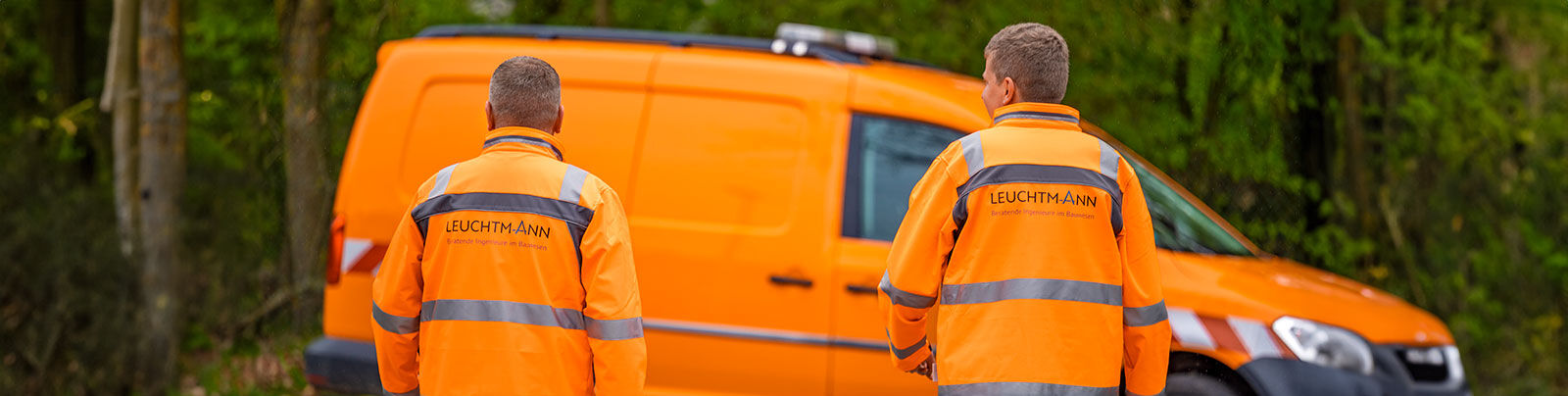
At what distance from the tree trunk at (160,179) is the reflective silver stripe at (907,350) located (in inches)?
190

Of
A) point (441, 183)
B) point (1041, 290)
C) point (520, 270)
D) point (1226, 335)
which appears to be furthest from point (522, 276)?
point (1226, 335)

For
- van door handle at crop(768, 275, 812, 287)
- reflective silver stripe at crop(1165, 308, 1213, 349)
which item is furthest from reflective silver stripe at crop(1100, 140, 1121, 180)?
van door handle at crop(768, 275, 812, 287)

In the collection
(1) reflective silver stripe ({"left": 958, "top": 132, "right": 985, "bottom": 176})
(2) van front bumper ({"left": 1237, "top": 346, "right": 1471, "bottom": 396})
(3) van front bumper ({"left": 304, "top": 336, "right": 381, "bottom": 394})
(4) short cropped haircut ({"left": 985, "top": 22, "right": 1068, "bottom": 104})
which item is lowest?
(3) van front bumper ({"left": 304, "top": 336, "right": 381, "bottom": 394})

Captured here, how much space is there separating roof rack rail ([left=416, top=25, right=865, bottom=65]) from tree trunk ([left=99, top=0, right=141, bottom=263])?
2.77m

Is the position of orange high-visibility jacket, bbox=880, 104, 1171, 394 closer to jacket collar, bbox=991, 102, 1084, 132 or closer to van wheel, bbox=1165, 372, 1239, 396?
jacket collar, bbox=991, 102, 1084, 132

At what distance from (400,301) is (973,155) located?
49.6 inches

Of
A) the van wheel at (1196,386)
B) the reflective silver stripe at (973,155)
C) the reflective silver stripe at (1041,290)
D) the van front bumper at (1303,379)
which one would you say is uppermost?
the reflective silver stripe at (973,155)

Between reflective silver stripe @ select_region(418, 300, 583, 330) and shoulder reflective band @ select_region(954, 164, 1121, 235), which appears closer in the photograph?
shoulder reflective band @ select_region(954, 164, 1121, 235)

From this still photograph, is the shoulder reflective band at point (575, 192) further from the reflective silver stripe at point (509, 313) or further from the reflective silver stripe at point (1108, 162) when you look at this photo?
the reflective silver stripe at point (1108, 162)

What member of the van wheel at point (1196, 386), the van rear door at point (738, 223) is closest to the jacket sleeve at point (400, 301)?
the van rear door at point (738, 223)

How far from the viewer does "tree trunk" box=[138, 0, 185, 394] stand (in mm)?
6441

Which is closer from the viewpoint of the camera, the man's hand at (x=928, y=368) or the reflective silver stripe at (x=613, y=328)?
the reflective silver stripe at (x=613, y=328)

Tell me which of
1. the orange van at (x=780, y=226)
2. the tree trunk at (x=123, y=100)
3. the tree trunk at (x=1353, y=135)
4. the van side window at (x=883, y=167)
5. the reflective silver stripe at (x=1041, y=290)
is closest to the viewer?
the reflective silver stripe at (x=1041, y=290)

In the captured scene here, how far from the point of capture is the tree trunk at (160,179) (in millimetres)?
6441
